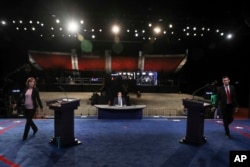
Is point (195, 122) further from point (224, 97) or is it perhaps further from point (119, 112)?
point (119, 112)

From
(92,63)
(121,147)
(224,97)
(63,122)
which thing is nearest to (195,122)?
(224,97)

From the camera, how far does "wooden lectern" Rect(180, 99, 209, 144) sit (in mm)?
6027

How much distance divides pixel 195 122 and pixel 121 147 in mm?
2008

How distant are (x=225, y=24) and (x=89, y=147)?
12.8 meters

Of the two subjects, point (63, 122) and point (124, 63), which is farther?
point (124, 63)

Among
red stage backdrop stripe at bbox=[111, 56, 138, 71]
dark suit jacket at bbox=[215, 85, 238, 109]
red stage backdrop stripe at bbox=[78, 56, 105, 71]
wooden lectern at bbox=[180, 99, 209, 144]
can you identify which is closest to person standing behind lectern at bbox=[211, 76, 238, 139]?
dark suit jacket at bbox=[215, 85, 238, 109]

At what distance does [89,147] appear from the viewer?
5766mm

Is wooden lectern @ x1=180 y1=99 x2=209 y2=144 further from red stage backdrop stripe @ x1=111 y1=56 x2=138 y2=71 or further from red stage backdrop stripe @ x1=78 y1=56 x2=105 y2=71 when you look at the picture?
red stage backdrop stripe @ x1=78 y1=56 x2=105 y2=71

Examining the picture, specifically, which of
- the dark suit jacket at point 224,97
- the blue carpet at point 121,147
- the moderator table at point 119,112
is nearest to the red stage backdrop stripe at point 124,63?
the moderator table at point 119,112

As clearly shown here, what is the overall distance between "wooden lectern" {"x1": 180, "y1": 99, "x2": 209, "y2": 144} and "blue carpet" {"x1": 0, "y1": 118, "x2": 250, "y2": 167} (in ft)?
0.69

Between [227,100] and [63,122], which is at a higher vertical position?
[227,100]

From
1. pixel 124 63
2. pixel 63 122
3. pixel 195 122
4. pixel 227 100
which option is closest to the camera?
pixel 63 122

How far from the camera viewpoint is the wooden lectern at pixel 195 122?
6.03 meters

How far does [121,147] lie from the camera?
19.0 feet
